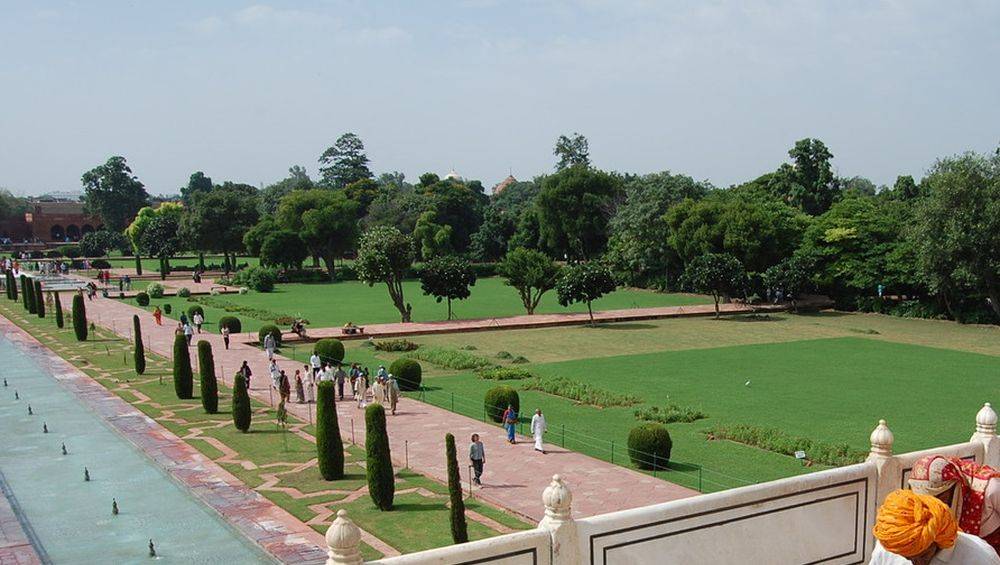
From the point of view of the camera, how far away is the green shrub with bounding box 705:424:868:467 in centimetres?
1678

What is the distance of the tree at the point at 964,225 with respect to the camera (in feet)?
116

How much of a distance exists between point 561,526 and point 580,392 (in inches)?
691

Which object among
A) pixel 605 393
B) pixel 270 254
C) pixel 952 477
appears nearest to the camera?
pixel 952 477

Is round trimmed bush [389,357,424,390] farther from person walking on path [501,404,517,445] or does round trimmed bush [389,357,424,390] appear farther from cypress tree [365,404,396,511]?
cypress tree [365,404,396,511]

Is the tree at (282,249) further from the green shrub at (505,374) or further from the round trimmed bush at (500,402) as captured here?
the round trimmed bush at (500,402)

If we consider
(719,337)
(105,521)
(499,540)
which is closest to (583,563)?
(499,540)

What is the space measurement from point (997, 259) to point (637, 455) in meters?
26.6

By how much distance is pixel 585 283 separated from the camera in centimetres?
3778

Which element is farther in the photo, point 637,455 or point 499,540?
point 637,455

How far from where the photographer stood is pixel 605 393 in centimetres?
2288

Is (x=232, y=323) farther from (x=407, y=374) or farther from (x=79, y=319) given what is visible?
(x=407, y=374)

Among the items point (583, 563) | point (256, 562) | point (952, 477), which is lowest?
point (256, 562)

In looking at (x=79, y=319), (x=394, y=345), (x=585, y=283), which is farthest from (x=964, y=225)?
(x=79, y=319)

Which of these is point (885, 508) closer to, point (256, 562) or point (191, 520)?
point (256, 562)
